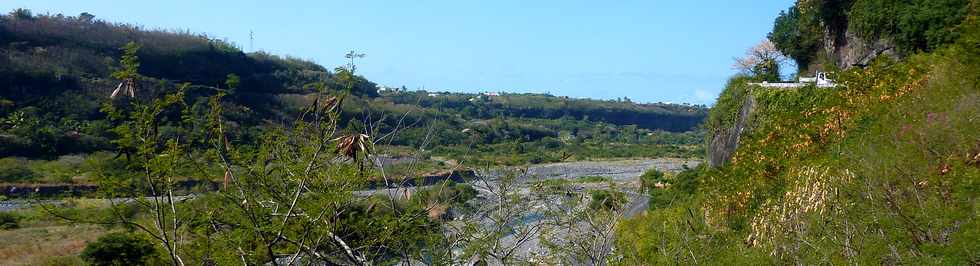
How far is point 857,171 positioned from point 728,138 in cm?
1026

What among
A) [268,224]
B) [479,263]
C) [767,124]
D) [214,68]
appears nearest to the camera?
[268,224]

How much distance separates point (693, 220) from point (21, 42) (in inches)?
2165

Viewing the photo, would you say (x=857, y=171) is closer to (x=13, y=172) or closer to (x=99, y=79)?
(x=13, y=172)

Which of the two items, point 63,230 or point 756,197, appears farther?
point 63,230

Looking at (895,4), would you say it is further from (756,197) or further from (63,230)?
(63,230)

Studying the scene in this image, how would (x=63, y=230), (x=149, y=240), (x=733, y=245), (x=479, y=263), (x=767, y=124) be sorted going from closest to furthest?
(x=149, y=240) < (x=479, y=263) < (x=733, y=245) < (x=767, y=124) < (x=63, y=230)

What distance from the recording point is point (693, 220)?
13352 mm

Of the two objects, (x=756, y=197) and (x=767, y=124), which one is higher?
(x=767, y=124)

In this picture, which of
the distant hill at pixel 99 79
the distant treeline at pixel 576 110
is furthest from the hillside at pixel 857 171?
the distant treeline at pixel 576 110

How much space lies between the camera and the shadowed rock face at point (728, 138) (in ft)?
60.0

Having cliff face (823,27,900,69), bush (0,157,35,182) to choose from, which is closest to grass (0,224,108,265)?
bush (0,157,35,182)

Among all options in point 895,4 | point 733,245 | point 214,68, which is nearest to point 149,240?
point 733,245

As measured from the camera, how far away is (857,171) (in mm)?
9445

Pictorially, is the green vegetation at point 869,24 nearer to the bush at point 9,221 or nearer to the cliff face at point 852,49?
the cliff face at point 852,49
